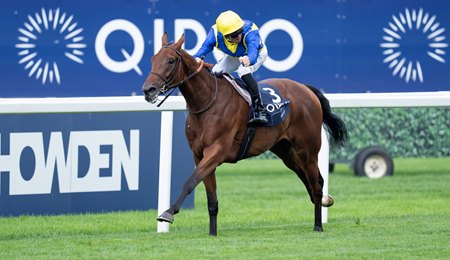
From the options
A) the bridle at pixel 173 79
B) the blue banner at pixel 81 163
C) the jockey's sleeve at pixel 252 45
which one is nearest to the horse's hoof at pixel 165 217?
the bridle at pixel 173 79

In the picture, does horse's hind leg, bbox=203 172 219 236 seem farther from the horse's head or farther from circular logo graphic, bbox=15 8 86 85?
circular logo graphic, bbox=15 8 86 85

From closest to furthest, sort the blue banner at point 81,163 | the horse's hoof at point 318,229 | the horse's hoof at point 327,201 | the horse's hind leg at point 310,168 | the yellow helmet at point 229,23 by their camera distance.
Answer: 1. the yellow helmet at point 229,23
2. the horse's hoof at point 318,229
3. the horse's hind leg at point 310,168
4. the horse's hoof at point 327,201
5. the blue banner at point 81,163

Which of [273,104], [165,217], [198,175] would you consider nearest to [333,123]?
[273,104]

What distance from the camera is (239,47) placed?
8.84 m

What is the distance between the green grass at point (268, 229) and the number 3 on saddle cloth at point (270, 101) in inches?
35.7

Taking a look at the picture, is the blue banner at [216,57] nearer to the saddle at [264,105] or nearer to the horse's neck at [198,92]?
the saddle at [264,105]

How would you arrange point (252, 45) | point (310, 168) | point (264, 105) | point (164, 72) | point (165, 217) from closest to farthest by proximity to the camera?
point (165, 217) → point (164, 72) → point (252, 45) → point (264, 105) → point (310, 168)

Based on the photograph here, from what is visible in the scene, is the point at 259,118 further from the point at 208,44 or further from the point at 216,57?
the point at 216,57

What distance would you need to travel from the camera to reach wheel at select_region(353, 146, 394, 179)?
15.4 meters

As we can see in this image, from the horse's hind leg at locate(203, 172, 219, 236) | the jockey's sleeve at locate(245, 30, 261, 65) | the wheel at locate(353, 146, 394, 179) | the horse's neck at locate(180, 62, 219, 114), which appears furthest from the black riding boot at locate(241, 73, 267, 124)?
the wheel at locate(353, 146, 394, 179)

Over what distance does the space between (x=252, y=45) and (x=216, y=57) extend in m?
3.02

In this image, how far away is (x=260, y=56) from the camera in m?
9.07

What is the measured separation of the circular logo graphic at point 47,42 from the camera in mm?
11141

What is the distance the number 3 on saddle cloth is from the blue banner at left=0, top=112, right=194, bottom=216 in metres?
2.28
